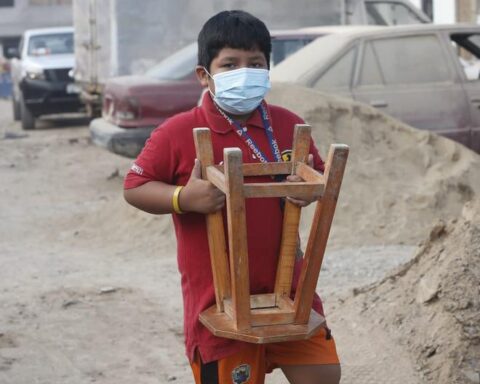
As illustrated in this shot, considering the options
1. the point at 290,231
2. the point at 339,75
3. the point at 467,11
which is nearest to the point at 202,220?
the point at 290,231

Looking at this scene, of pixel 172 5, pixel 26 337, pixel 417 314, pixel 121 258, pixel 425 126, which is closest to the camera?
pixel 417 314

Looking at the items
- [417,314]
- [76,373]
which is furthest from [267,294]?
[76,373]

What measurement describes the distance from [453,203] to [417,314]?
138 inches

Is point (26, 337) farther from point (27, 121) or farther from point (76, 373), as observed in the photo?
point (27, 121)

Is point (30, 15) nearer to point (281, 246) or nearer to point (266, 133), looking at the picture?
point (266, 133)

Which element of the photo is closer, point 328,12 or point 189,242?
point 189,242

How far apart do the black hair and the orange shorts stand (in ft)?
2.83

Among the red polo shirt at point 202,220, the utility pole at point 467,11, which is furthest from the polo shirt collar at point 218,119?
the utility pole at point 467,11

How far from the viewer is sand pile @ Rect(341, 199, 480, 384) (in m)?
4.43

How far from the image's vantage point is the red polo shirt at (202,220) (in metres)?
2.94

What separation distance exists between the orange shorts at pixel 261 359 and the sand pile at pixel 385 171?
15.1 feet

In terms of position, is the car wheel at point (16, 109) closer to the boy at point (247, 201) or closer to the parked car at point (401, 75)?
the parked car at point (401, 75)

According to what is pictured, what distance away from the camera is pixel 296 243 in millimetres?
2920

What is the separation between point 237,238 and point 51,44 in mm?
17014
